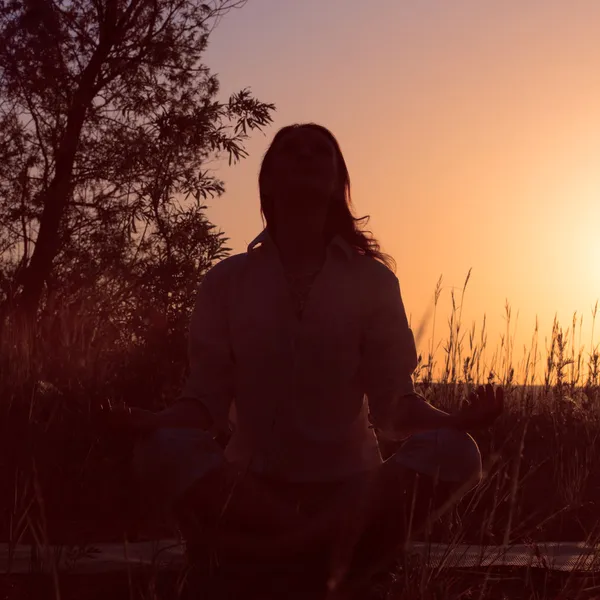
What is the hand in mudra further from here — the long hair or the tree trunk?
the tree trunk

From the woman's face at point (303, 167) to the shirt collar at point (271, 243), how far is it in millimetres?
148

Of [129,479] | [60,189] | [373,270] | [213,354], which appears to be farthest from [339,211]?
[60,189]

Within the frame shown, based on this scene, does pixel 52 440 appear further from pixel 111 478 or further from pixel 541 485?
pixel 541 485

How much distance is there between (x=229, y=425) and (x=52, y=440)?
1056 millimetres

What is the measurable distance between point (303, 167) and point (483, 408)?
1065mm

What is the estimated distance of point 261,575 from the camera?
2.35m

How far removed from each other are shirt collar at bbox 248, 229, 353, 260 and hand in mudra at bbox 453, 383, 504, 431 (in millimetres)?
819

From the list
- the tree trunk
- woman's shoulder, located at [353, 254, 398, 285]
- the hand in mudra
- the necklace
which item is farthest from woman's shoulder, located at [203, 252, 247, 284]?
the tree trunk

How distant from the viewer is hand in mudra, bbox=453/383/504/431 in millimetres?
2141

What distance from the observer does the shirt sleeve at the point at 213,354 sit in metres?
2.68

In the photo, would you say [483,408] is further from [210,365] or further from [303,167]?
[303,167]

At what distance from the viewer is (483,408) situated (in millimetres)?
2176

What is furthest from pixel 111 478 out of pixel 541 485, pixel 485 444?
pixel 541 485

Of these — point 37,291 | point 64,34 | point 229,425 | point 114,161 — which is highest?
point 64,34
